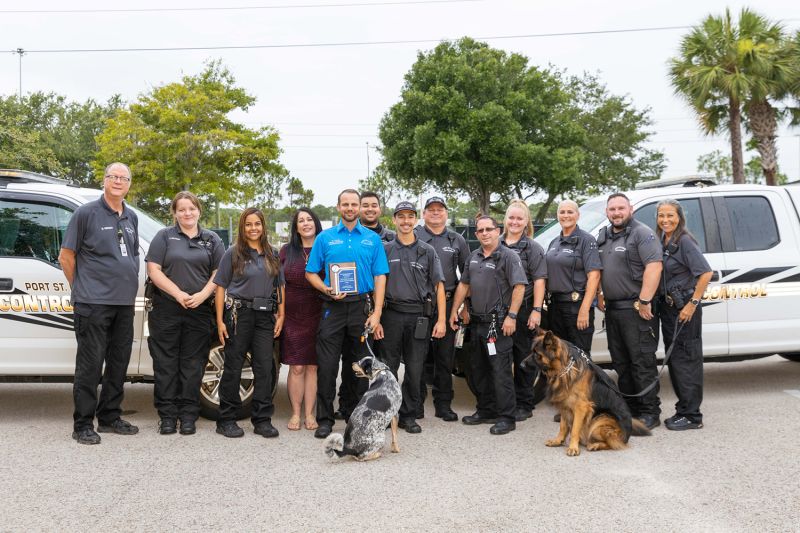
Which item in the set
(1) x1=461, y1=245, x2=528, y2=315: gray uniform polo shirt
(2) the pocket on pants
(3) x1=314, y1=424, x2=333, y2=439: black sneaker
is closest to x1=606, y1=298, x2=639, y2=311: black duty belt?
(2) the pocket on pants

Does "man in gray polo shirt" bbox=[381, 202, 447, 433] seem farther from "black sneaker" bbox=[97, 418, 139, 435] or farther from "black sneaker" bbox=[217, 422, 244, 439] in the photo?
"black sneaker" bbox=[97, 418, 139, 435]

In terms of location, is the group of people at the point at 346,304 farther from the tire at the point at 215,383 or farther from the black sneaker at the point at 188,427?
the tire at the point at 215,383

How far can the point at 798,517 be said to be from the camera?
12.7ft

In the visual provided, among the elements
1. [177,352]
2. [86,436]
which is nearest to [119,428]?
[86,436]

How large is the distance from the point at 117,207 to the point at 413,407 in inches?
115

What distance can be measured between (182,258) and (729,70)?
20068 millimetres

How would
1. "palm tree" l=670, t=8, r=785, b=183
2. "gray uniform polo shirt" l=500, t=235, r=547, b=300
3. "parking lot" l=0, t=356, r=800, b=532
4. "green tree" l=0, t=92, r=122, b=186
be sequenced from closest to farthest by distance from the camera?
"parking lot" l=0, t=356, r=800, b=532, "gray uniform polo shirt" l=500, t=235, r=547, b=300, "palm tree" l=670, t=8, r=785, b=183, "green tree" l=0, t=92, r=122, b=186

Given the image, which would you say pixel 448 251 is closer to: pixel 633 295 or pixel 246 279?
pixel 633 295

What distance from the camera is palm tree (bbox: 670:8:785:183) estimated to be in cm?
2062

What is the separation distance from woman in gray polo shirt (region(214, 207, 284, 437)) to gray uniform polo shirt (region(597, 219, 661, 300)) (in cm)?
273

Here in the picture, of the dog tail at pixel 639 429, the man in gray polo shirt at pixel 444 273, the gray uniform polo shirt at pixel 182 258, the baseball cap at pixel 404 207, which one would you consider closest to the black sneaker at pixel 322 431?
the man in gray polo shirt at pixel 444 273

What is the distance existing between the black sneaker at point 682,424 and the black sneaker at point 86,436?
181 inches

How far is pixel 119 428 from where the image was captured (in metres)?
5.82

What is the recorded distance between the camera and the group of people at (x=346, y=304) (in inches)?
221
